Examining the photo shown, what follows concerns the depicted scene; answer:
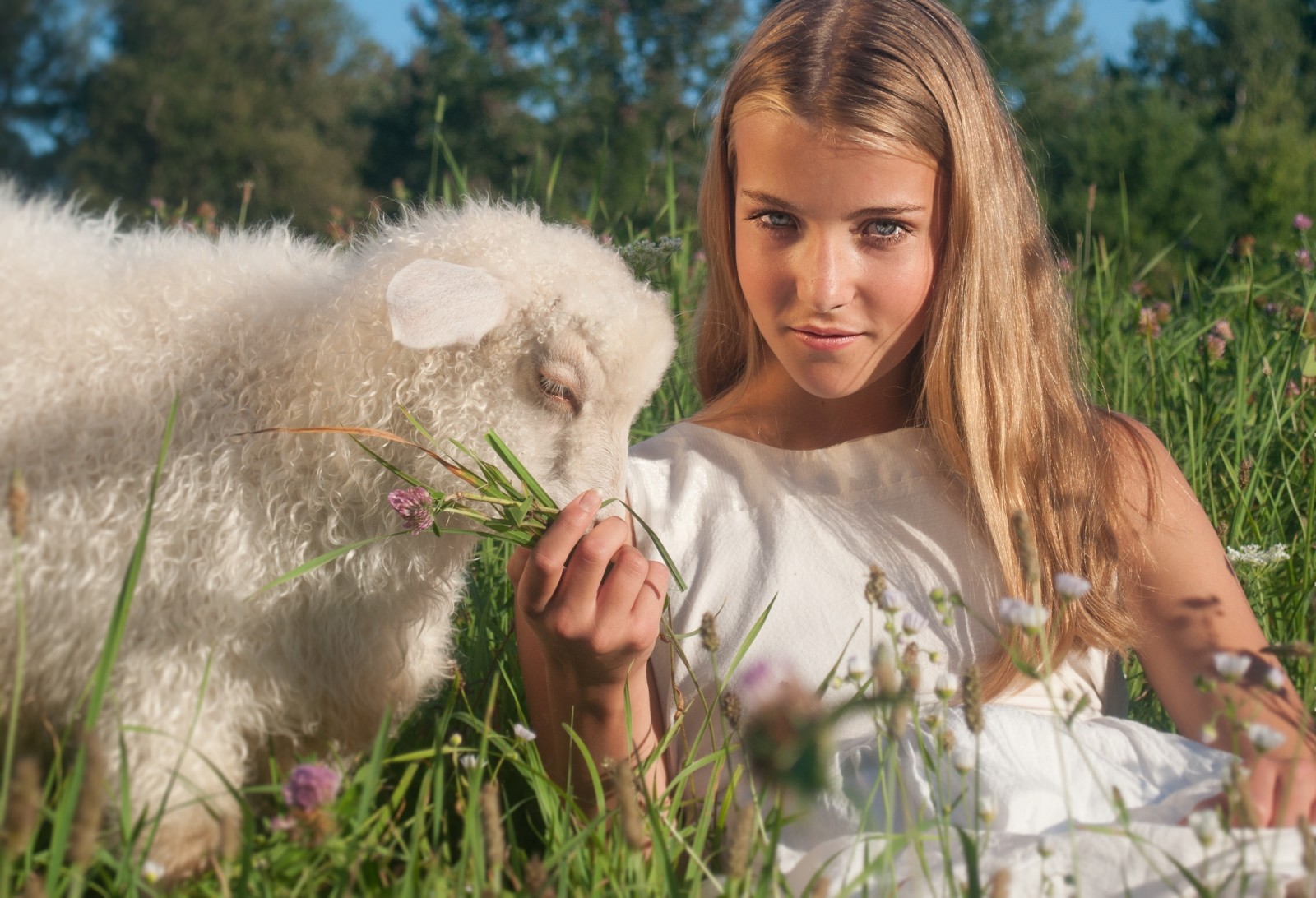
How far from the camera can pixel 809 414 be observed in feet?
9.42

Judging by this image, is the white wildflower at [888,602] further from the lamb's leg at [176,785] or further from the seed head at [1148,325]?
the seed head at [1148,325]

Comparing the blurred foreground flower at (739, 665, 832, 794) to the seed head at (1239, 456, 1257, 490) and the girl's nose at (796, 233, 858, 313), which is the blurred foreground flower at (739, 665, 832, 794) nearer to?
the girl's nose at (796, 233, 858, 313)

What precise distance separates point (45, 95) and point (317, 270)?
1876 inches

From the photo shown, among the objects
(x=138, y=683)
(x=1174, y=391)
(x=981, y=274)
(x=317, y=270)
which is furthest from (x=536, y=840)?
(x=1174, y=391)

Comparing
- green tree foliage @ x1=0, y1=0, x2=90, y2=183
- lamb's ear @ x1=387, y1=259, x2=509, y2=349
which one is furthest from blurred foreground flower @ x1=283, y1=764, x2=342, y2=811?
green tree foliage @ x1=0, y1=0, x2=90, y2=183

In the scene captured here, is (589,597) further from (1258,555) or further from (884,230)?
(1258,555)

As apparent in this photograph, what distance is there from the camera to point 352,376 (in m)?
2.06

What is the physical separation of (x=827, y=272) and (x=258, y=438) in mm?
1180

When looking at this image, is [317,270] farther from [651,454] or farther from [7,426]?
[651,454]

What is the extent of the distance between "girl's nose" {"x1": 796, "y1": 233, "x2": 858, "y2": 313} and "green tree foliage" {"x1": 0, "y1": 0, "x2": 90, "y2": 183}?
45.9 metres

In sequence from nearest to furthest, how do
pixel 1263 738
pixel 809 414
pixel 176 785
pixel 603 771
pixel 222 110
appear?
pixel 1263 738 < pixel 176 785 < pixel 603 771 < pixel 809 414 < pixel 222 110

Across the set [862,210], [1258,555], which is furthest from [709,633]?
[1258,555]

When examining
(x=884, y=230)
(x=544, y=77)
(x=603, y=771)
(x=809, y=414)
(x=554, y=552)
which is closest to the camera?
(x=554, y=552)

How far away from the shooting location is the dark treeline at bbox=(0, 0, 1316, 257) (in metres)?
31.0
